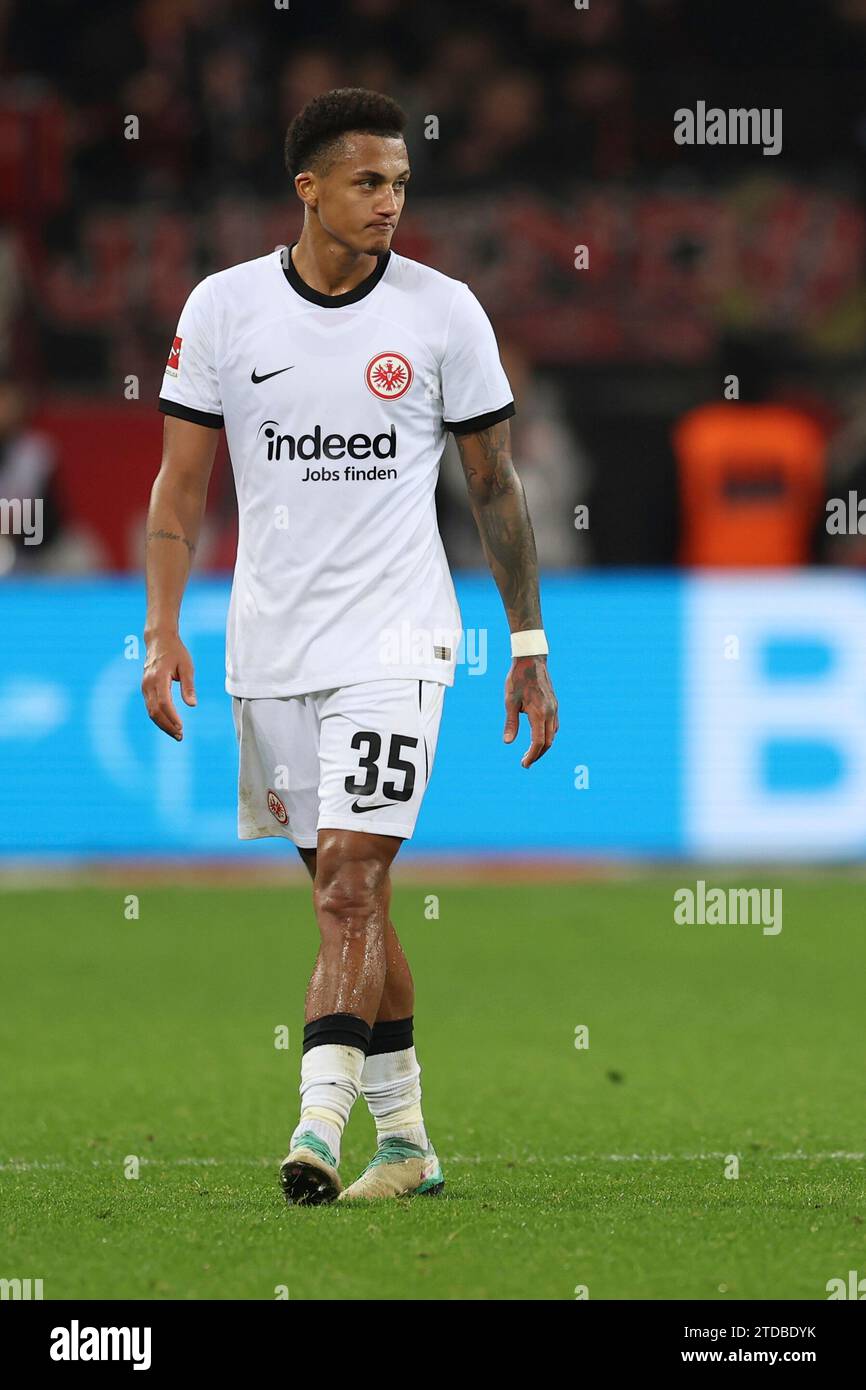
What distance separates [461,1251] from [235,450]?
74.0 inches

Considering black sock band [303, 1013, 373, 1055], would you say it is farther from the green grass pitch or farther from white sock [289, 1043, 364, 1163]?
the green grass pitch

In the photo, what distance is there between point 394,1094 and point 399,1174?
0.20 m

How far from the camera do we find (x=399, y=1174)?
536 cm

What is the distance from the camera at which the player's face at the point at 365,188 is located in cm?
522

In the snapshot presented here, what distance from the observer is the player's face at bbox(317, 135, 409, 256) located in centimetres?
522

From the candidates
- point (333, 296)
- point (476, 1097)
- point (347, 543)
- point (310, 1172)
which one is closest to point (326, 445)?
point (347, 543)

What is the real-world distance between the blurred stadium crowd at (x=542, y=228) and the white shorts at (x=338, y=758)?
28.9 ft

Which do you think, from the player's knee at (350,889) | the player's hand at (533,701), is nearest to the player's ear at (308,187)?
the player's hand at (533,701)

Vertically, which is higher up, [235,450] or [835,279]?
[835,279]

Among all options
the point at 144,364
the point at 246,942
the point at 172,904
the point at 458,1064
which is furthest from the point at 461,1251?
the point at 144,364

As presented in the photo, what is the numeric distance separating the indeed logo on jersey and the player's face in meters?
0.42

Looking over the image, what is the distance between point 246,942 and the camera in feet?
34.8

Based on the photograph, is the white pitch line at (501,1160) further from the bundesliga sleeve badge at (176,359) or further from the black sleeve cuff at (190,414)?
the bundesliga sleeve badge at (176,359)
